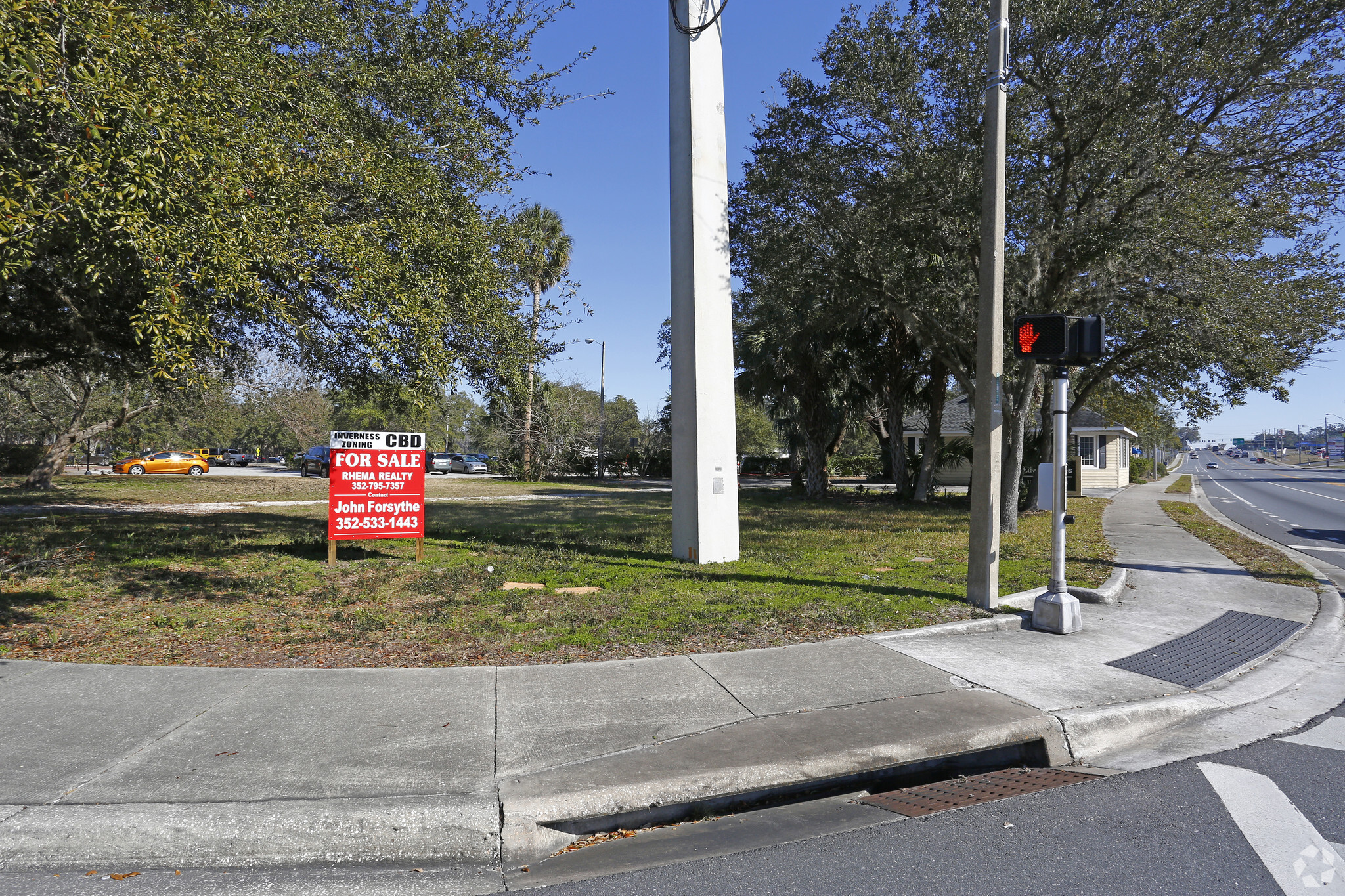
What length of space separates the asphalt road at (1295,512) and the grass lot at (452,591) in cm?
441

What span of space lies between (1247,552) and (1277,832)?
39.0 ft

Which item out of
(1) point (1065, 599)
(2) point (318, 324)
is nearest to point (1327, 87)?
(1) point (1065, 599)

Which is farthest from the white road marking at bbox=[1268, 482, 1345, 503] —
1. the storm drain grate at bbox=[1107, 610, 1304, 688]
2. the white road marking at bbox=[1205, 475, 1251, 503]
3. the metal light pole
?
the metal light pole

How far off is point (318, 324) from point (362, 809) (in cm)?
836

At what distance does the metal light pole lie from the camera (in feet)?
23.4

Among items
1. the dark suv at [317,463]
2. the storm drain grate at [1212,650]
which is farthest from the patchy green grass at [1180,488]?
the dark suv at [317,463]

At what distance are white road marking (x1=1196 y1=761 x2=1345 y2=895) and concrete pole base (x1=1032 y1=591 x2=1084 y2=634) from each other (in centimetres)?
280

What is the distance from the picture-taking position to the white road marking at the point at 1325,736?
468cm

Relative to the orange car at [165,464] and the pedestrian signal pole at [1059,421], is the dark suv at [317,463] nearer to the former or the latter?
the orange car at [165,464]

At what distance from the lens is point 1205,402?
18422 millimetres

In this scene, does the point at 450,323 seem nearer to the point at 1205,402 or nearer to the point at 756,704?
the point at 756,704

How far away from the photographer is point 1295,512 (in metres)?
23.1

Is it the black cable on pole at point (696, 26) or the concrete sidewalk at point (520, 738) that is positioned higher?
the black cable on pole at point (696, 26)

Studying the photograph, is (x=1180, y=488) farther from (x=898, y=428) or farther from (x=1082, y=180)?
(x=1082, y=180)
